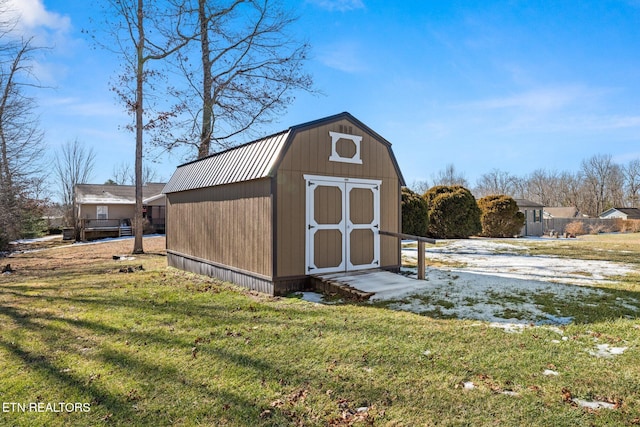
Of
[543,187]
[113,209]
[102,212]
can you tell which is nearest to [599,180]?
[543,187]

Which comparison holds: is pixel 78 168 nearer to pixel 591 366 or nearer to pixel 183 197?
pixel 183 197

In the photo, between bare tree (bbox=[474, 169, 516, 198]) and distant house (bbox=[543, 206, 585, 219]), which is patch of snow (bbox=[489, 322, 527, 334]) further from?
bare tree (bbox=[474, 169, 516, 198])

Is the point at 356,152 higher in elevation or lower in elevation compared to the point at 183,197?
higher

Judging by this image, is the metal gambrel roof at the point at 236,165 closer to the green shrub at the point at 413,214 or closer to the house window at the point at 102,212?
the green shrub at the point at 413,214

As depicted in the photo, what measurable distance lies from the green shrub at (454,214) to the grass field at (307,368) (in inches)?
548

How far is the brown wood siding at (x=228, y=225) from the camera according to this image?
642cm

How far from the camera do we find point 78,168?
31188 millimetres

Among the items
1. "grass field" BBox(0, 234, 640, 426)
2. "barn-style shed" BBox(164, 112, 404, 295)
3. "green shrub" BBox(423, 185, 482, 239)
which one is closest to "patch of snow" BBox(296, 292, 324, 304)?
"barn-style shed" BBox(164, 112, 404, 295)

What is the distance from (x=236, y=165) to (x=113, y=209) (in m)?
23.2

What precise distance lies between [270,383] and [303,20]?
51.2ft

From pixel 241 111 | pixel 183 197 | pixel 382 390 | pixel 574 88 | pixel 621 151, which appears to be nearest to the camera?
pixel 382 390

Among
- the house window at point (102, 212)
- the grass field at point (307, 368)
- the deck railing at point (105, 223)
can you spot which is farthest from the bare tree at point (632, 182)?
the house window at point (102, 212)

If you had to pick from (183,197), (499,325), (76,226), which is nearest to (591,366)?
(499,325)

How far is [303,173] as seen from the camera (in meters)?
6.54
